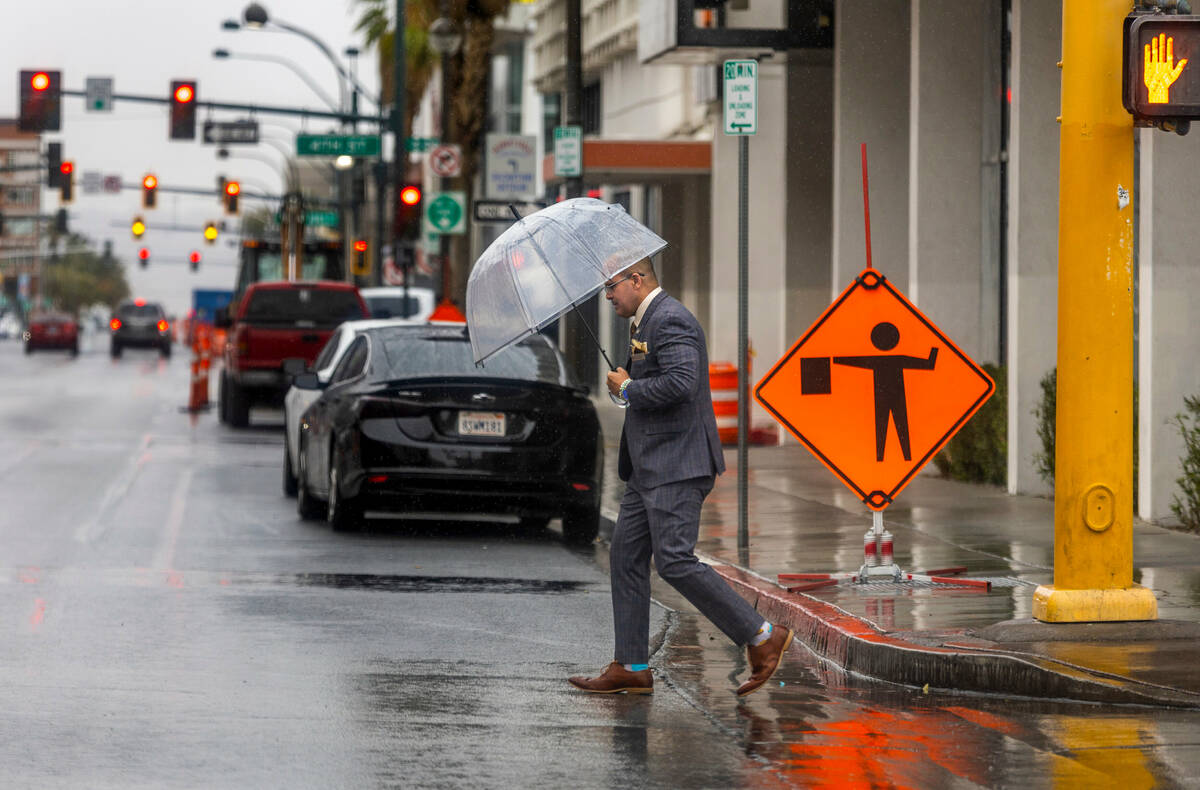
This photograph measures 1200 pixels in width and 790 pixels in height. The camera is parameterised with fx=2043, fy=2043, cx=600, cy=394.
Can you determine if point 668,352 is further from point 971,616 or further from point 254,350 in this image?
point 254,350

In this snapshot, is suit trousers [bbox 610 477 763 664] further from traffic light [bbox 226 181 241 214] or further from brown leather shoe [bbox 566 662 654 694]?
traffic light [bbox 226 181 241 214]

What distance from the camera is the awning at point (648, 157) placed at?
2750 cm

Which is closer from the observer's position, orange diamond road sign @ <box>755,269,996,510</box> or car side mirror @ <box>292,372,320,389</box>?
orange diamond road sign @ <box>755,269,996,510</box>

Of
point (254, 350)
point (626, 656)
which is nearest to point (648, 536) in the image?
point (626, 656)

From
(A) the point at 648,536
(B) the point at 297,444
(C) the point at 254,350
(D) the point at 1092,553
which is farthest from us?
(C) the point at 254,350

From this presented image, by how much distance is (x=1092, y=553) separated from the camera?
887 centimetres

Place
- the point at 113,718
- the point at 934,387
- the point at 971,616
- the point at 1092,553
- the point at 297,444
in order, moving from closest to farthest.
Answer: the point at 113,718 < the point at 1092,553 < the point at 971,616 < the point at 934,387 < the point at 297,444

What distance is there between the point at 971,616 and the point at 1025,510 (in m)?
5.57

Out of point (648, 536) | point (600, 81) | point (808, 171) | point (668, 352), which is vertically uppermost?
point (600, 81)

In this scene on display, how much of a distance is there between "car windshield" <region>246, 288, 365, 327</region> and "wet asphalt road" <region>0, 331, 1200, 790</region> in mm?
14004

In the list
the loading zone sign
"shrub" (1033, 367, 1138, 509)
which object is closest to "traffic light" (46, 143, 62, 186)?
"shrub" (1033, 367, 1138, 509)

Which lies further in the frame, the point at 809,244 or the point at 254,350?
the point at 254,350

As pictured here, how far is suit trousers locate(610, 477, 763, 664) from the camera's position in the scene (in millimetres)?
7887

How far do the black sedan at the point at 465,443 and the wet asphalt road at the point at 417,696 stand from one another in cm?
33
